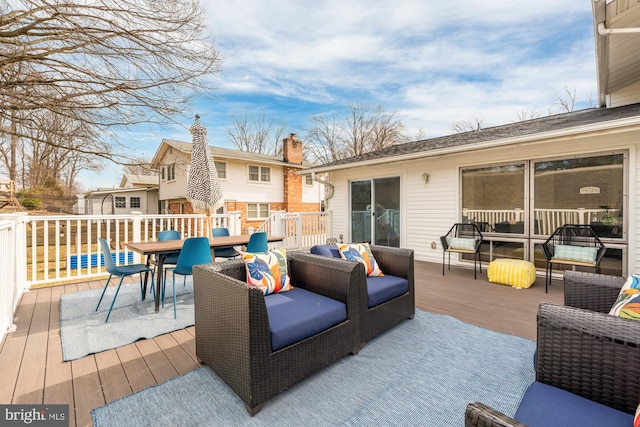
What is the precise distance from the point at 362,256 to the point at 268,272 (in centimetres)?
112

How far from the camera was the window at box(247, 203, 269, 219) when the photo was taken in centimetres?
1427

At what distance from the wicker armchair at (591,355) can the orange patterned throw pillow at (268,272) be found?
189 cm

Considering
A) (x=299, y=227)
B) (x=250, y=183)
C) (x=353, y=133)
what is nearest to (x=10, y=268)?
(x=299, y=227)

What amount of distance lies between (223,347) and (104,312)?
7.69 feet

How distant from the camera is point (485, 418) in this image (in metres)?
0.88

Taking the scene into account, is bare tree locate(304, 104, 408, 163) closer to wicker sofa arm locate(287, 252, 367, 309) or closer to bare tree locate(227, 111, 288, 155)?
bare tree locate(227, 111, 288, 155)

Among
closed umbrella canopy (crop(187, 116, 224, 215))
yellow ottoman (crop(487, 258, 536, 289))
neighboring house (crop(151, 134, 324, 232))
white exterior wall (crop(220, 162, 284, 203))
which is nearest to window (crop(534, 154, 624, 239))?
yellow ottoman (crop(487, 258, 536, 289))

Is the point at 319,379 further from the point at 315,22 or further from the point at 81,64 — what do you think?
the point at 315,22

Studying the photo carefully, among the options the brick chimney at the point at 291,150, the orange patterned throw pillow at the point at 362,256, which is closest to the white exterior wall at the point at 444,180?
the orange patterned throw pillow at the point at 362,256

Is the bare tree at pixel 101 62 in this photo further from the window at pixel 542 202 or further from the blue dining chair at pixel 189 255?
the window at pixel 542 202

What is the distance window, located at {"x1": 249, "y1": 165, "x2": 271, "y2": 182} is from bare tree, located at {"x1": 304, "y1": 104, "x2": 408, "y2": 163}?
647 cm

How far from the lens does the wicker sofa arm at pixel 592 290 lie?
1913 millimetres

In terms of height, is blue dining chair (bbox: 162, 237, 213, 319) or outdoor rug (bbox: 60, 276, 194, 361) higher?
blue dining chair (bbox: 162, 237, 213, 319)

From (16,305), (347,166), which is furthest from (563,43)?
(16,305)
